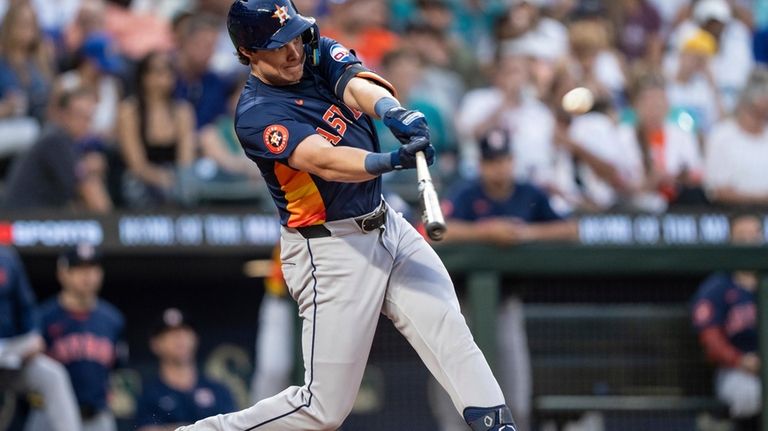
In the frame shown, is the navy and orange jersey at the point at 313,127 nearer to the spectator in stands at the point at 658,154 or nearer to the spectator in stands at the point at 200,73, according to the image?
the spectator in stands at the point at 658,154

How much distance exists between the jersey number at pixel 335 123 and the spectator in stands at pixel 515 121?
4.22 meters

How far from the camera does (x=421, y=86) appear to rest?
9.91 metres

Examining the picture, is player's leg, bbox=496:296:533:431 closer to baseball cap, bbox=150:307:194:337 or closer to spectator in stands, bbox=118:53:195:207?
baseball cap, bbox=150:307:194:337

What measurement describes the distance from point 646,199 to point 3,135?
4293 mm

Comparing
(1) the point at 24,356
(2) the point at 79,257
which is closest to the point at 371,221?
(1) the point at 24,356

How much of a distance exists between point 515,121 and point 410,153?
5053 millimetres

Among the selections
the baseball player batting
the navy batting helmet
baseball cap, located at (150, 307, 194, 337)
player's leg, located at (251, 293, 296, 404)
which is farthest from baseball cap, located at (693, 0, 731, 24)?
the navy batting helmet

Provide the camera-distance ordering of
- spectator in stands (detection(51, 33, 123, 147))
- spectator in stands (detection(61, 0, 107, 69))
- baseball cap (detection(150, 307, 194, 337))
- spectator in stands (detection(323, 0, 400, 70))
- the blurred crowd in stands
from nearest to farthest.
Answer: baseball cap (detection(150, 307, 194, 337)), the blurred crowd in stands, spectator in stands (detection(51, 33, 123, 147)), spectator in stands (detection(61, 0, 107, 69)), spectator in stands (detection(323, 0, 400, 70))

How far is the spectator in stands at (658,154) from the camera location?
9.23 meters

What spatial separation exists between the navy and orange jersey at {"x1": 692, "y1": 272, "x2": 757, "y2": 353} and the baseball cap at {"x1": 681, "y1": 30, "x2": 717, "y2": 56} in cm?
336

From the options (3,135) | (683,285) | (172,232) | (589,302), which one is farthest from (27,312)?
(683,285)

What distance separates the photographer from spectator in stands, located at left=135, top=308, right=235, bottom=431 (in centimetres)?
791

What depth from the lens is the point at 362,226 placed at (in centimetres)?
501

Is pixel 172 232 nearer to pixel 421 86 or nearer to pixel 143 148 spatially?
pixel 143 148
